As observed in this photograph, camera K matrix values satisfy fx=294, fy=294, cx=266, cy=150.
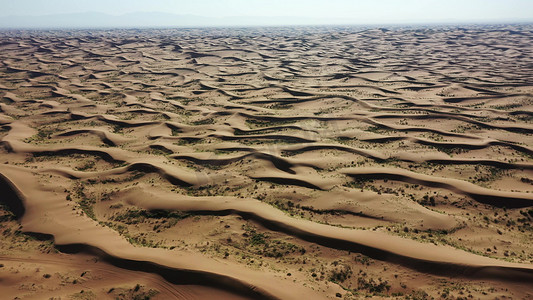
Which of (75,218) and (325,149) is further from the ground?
(325,149)

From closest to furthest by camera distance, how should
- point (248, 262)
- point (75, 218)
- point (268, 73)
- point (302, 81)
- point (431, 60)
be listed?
point (248, 262)
point (75, 218)
point (302, 81)
point (268, 73)
point (431, 60)

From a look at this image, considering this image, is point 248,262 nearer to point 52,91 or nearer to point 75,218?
point 75,218

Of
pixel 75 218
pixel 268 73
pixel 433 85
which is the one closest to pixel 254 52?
pixel 268 73

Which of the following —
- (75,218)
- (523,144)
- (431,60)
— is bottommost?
(75,218)

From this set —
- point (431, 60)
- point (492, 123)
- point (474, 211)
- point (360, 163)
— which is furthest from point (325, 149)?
point (431, 60)

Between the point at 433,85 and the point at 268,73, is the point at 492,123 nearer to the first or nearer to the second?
the point at 433,85

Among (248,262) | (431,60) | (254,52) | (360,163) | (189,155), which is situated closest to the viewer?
(248,262)

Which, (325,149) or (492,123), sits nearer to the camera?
(325,149)
